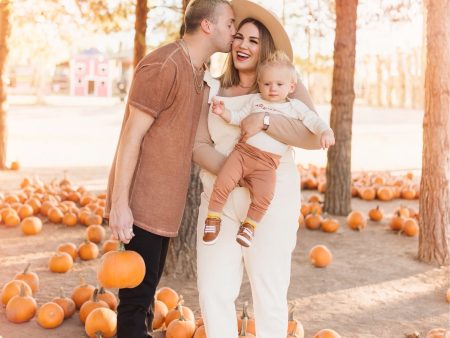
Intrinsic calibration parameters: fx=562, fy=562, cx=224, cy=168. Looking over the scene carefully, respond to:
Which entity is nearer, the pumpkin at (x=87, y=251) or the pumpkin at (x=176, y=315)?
the pumpkin at (x=176, y=315)

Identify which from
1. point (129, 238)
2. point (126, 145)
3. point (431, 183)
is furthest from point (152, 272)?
point (431, 183)

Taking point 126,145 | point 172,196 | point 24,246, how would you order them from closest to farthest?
point 126,145
point 172,196
point 24,246

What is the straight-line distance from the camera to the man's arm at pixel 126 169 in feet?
8.63

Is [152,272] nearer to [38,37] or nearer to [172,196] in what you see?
[172,196]

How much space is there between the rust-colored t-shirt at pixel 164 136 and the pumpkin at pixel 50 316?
4.18 feet

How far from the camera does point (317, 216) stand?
268 inches

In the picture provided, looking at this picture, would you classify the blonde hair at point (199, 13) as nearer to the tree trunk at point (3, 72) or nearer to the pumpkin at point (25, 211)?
the pumpkin at point (25, 211)

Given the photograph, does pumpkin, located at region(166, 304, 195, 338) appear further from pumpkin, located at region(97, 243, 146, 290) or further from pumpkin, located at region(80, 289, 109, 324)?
pumpkin, located at region(97, 243, 146, 290)

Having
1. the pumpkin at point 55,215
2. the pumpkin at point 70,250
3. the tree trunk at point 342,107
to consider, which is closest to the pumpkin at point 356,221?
the tree trunk at point 342,107

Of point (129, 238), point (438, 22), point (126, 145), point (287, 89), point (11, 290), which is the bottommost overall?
point (11, 290)

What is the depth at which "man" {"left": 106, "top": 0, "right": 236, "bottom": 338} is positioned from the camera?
2631mm

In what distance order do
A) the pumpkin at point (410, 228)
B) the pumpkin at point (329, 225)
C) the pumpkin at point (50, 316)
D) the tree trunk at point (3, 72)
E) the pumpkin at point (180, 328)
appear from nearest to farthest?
1. the pumpkin at point (180, 328)
2. the pumpkin at point (50, 316)
3. the pumpkin at point (410, 228)
4. the pumpkin at point (329, 225)
5. the tree trunk at point (3, 72)

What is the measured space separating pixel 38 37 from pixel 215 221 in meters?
10.0

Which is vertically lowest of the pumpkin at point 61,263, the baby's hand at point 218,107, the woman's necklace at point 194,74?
the pumpkin at point 61,263
